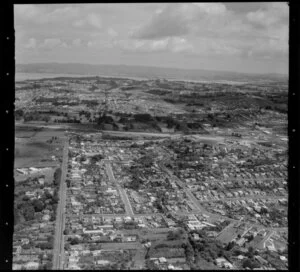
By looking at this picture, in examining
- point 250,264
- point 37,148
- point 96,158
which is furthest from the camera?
point 96,158

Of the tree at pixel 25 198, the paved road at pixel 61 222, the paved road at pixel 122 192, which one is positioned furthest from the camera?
the paved road at pixel 122 192

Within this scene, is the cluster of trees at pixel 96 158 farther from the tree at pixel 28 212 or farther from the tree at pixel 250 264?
the tree at pixel 250 264

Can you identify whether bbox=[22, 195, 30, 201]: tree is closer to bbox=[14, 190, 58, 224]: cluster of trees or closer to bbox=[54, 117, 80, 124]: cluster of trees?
bbox=[14, 190, 58, 224]: cluster of trees

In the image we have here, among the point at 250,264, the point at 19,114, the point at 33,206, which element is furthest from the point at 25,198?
the point at 250,264

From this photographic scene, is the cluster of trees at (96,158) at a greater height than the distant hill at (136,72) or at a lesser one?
lesser

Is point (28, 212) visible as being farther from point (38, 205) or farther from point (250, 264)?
point (250, 264)

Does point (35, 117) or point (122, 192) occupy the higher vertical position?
point (35, 117)

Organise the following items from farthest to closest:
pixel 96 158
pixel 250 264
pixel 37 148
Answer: pixel 96 158 → pixel 37 148 → pixel 250 264

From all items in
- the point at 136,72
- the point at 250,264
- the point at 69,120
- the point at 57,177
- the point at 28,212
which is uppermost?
the point at 136,72

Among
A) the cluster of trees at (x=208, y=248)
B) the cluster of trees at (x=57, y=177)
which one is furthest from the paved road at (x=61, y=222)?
the cluster of trees at (x=208, y=248)
